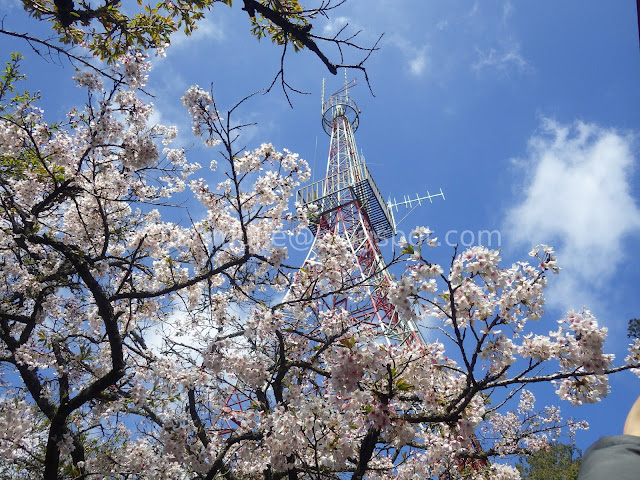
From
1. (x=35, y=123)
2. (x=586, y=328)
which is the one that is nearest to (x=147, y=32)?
(x=35, y=123)

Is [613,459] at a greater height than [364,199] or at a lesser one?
lesser

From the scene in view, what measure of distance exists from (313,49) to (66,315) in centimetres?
528

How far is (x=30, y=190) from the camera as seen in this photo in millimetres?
4602

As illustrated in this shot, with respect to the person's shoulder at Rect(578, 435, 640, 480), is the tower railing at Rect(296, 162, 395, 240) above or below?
above

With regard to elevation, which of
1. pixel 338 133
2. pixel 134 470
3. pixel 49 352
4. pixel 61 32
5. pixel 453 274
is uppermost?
pixel 338 133

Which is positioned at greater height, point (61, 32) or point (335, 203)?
point (335, 203)

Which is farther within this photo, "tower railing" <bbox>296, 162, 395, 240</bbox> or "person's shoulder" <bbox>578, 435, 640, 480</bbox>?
"tower railing" <bbox>296, 162, 395, 240</bbox>

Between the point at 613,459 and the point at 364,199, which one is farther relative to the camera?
the point at 364,199

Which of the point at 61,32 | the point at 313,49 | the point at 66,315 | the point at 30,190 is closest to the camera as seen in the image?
the point at 313,49

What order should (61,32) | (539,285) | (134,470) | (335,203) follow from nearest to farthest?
1. (539,285)
2. (61,32)
3. (134,470)
4. (335,203)

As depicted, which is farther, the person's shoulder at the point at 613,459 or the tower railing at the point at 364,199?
the tower railing at the point at 364,199

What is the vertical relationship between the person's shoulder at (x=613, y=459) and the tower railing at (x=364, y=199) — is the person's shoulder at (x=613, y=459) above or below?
below

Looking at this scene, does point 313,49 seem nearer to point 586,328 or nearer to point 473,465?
point 586,328

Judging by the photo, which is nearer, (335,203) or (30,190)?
(30,190)
